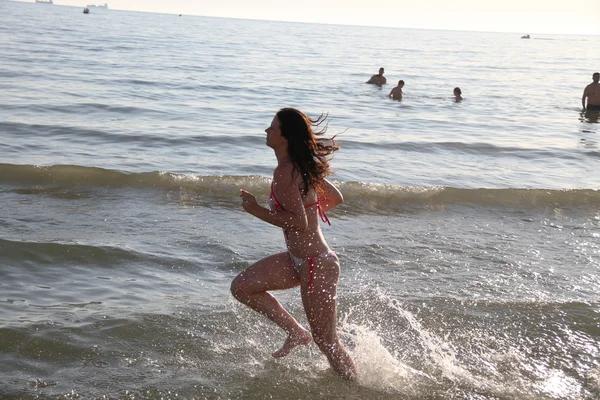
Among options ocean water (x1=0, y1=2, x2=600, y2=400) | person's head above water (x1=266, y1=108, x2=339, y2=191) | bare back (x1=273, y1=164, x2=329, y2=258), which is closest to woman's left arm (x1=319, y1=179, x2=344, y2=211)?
bare back (x1=273, y1=164, x2=329, y2=258)

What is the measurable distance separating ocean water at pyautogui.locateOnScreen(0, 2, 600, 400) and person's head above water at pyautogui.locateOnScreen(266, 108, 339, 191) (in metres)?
1.46

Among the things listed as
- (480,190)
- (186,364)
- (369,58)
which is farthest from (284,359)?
(369,58)

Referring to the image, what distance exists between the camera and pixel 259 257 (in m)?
7.37

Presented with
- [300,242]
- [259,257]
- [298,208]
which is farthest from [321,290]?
[259,257]

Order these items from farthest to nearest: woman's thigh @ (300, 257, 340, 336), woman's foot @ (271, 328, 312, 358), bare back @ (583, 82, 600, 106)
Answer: bare back @ (583, 82, 600, 106) → woman's foot @ (271, 328, 312, 358) → woman's thigh @ (300, 257, 340, 336)

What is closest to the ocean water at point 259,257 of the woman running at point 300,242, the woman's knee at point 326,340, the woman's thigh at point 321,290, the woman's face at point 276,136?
the woman's knee at point 326,340

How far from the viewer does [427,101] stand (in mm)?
24891

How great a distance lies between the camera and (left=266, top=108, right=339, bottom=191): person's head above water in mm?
4203

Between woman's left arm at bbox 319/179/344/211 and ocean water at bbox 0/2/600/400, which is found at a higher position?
woman's left arm at bbox 319/179/344/211

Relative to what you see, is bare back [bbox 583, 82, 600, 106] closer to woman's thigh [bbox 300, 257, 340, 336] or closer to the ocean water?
the ocean water

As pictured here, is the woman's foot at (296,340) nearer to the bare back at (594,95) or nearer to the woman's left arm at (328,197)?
the woman's left arm at (328,197)

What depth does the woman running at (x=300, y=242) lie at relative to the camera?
13.8ft

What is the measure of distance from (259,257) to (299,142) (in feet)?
10.9

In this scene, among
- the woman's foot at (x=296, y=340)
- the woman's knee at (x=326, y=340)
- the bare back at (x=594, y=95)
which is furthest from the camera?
the bare back at (x=594, y=95)
